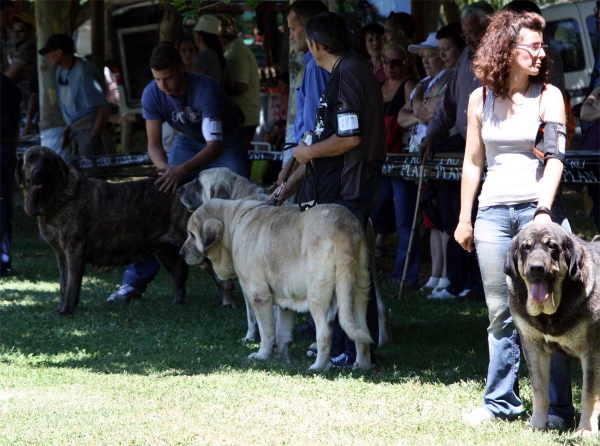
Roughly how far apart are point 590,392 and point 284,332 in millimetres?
2661

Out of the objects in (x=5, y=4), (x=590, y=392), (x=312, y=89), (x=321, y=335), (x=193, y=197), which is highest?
(x=5, y=4)

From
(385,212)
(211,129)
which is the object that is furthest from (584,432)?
(385,212)

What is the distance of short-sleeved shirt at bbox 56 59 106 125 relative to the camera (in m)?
12.8

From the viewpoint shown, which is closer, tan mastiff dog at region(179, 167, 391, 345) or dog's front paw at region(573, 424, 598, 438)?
dog's front paw at region(573, 424, 598, 438)

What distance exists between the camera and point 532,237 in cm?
443

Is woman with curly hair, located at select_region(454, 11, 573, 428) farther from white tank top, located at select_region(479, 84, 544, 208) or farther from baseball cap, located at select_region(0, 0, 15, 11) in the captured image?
baseball cap, located at select_region(0, 0, 15, 11)

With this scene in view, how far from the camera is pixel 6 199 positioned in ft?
38.6

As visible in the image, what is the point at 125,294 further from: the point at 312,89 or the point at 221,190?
the point at 312,89

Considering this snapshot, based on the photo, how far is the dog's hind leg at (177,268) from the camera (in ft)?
31.6

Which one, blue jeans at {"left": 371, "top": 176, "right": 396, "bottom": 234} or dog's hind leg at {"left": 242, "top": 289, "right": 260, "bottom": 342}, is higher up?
blue jeans at {"left": 371, "top": 176, "right": 396, "bottom": 234}

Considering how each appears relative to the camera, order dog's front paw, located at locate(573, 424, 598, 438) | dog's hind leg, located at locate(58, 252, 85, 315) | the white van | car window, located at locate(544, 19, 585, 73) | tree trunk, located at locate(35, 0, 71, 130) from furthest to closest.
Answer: car window, located at locate(544, 19, 585, 73) → the white van → tree trunk, located at locate(35, 0, 71, 130) → dog's hind leg, located at locate(58, 252, 85, 315) → dog's front paw, located at locate(573, 424, 598, 438)

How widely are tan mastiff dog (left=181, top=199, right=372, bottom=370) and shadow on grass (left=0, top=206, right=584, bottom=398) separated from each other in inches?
11.9

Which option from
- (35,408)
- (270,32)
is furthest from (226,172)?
(270,32)

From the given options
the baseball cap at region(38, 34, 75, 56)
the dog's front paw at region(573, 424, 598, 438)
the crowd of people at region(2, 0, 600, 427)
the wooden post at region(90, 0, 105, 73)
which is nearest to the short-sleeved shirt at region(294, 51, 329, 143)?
the crowd of people at region(2, 0, 600, 427)
